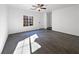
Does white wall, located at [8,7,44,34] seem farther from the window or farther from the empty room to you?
the window

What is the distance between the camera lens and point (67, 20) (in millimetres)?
6332

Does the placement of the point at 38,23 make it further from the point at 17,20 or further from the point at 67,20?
the point at 67,20

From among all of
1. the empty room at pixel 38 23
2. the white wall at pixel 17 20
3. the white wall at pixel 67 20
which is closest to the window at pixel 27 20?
the empty room at pixel 38 23

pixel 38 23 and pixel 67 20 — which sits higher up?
pixel 67 20

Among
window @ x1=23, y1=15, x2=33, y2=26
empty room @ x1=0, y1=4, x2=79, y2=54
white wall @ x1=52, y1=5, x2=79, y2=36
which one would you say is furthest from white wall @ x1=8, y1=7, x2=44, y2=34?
white wall @ x1=52, y1=5, x2=79, y2=36

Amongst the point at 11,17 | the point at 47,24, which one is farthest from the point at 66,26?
the point at 11,17

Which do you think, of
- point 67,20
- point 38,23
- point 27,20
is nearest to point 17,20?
point 27,20

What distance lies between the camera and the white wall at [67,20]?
219 inches

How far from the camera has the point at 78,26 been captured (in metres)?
5.39

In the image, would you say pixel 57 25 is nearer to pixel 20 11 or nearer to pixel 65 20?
pixel 65 20

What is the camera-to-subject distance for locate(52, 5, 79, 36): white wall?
557cm
